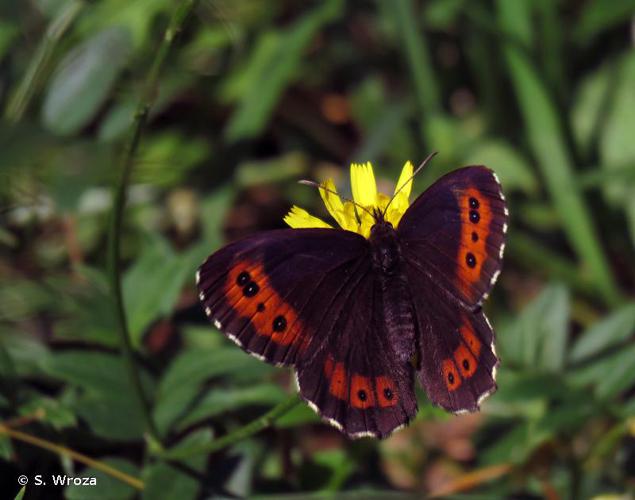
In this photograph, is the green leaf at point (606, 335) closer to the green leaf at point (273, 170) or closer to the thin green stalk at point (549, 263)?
the thin green stalk at point (549, 263)

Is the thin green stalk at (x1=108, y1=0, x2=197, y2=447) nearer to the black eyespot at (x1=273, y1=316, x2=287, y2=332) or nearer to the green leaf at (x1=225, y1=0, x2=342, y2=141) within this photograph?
the black eyespot at (x1=273, y1=316, x2=287, y2=332)

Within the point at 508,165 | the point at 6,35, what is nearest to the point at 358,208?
the point at 6,35

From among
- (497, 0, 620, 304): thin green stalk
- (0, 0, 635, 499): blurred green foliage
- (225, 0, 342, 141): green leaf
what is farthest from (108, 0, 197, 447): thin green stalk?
(497, 0, 620, 304): thin green stalk

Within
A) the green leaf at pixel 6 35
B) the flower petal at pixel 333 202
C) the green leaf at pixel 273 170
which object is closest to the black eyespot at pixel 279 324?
the flower petal at pixel 333 202

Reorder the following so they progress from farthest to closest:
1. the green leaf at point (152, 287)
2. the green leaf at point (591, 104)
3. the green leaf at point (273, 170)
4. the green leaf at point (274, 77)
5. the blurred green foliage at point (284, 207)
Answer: the green leaf at point (273, 170) → the green leaf at point (591, 104) → the green leaf at point (274, 77) → the green leaf at point (152, 287) → the blurred green foliage at point (284, 207)

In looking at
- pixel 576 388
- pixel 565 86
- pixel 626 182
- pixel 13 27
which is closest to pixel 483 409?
pixel 576 388

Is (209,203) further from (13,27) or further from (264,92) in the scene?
(13,27)

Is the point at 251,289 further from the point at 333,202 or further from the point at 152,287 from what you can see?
the point at 152,287
